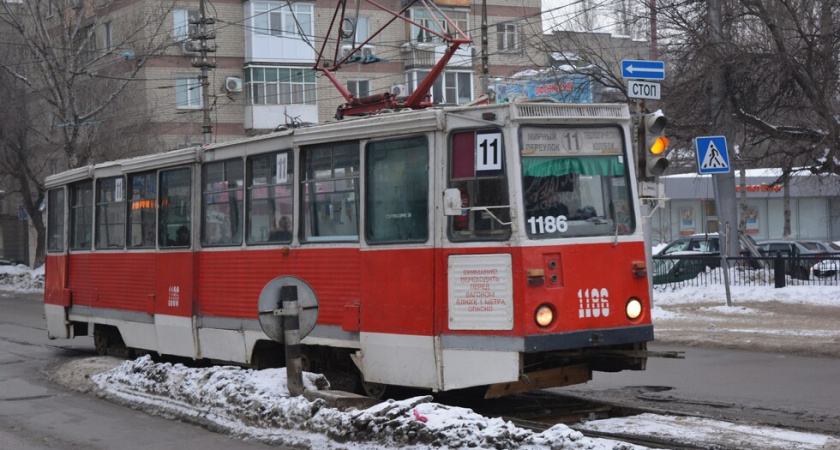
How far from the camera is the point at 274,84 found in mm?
47094

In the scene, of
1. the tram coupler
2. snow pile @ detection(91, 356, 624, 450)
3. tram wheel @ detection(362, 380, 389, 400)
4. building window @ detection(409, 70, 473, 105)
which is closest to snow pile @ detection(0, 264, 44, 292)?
building window @ detection(409, 70, 473, 105)

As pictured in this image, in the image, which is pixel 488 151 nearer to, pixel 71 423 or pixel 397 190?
pixel 397 190

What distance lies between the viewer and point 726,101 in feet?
79.5

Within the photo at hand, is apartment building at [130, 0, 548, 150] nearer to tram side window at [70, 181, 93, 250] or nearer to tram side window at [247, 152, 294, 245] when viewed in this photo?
tram side window at [70, 181, 93, 250]

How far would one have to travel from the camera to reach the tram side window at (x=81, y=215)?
16.6 m

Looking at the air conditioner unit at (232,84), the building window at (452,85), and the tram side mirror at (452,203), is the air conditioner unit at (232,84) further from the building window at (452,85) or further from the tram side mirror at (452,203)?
the tram side mirror at (452,203)

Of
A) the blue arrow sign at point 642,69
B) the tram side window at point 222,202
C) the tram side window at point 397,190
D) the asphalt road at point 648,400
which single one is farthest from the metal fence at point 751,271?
the tram side window at point 397,190

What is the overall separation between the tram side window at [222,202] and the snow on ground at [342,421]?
1640mm

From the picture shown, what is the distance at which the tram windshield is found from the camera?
938 centimetres

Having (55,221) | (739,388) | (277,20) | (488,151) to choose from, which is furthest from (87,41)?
(488,151)

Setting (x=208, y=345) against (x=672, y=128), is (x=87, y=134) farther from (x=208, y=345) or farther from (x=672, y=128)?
(x=208, y=345)

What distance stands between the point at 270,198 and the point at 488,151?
11.0ft

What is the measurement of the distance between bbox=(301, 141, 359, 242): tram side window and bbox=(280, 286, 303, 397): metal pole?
1.11 metres

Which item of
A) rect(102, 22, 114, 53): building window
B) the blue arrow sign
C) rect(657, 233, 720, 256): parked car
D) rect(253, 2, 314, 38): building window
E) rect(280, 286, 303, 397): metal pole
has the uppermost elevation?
rect(253, 2, 314, 38): building window
